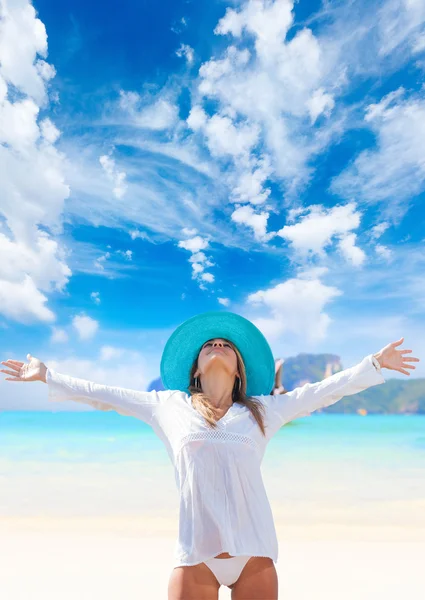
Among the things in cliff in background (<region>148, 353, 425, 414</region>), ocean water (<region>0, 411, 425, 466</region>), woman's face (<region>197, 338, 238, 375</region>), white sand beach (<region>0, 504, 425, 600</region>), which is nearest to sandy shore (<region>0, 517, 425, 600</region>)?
white sand beach (<region>0, 504, 425, 600</region>)

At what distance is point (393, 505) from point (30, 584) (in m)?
6.69

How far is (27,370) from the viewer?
304cm

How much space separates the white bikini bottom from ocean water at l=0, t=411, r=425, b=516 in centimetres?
655

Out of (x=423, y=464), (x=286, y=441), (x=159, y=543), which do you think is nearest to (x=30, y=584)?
(x=159, y=543)

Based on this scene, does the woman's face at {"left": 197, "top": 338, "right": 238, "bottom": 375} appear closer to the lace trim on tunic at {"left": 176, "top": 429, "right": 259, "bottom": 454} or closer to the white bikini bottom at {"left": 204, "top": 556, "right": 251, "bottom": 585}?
the lace trim on tunic at {"left": 176, "top": 429, "right": 259, "bottom": 454}

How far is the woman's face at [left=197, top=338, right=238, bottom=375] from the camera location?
3027 mm

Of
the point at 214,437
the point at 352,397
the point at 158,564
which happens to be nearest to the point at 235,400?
the point at 214,437

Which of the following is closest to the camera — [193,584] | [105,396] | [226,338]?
[193,584]

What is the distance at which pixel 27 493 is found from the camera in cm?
1051

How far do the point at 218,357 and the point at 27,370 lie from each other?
3.42 ft

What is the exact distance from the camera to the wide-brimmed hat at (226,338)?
130 inches

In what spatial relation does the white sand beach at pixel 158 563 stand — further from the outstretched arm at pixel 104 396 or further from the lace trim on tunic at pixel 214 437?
the lace trim on tunic at pixel 214 437

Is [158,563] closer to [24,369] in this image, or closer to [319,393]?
[24,369]

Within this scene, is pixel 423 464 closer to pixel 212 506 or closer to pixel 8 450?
pixel 8 450
